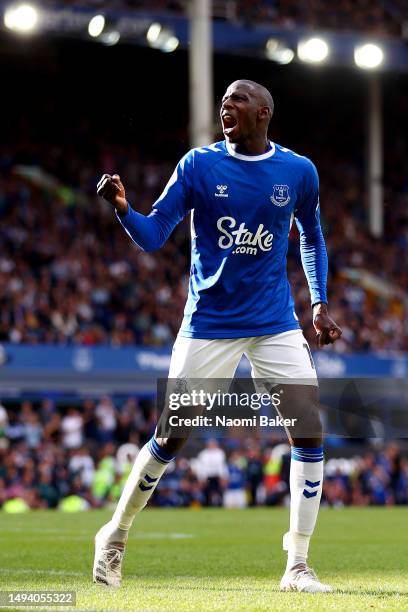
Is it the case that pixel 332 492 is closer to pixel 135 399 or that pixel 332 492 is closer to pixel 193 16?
pixel 135 399

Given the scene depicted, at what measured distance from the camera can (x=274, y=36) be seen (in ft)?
99.9

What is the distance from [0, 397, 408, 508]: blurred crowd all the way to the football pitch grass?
5499 millimetres

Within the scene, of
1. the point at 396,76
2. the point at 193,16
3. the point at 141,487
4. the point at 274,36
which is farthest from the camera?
the point at 396,76

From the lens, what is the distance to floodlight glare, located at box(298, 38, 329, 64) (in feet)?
99.1

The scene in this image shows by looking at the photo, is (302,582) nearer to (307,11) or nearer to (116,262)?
(116,262)

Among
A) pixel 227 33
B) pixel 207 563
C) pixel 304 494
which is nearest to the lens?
pixel 304 494

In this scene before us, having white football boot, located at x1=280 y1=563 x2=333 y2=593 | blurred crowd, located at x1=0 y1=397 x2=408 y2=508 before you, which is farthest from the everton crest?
blurred crowd, located at x1=0 y1=397 x2=408 y2=508

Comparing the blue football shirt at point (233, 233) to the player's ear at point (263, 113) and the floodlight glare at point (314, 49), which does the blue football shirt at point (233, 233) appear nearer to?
the player's ear at point (263, 113)

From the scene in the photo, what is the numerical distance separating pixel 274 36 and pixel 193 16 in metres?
4.40

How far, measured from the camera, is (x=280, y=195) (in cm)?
652

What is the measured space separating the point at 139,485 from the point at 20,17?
2107 centimetres

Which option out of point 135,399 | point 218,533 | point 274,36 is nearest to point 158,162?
point 274,36

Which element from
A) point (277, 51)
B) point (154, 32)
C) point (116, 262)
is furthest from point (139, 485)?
point (277, 51)

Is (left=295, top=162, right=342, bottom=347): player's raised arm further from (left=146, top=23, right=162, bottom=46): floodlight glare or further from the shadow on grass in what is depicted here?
(left=146, top=23, right=162, bottom=46): floodlight glare
